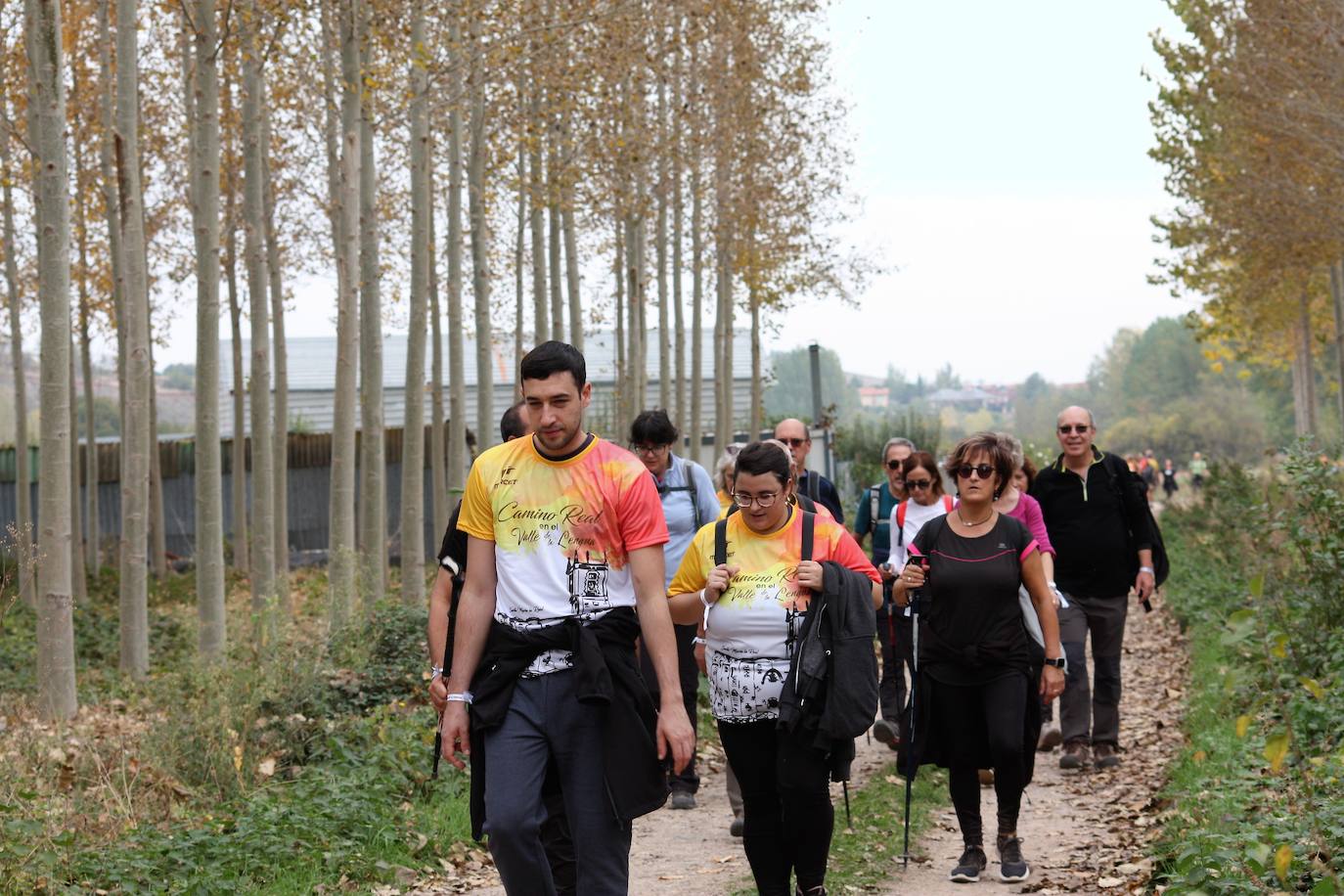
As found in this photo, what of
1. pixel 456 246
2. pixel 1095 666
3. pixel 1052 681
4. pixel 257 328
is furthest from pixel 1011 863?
pixel 257 328

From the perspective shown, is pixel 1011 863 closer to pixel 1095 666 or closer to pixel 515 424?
pixel 515 424

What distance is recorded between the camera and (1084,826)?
8.23 meters

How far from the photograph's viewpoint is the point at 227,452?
3566 centimetres

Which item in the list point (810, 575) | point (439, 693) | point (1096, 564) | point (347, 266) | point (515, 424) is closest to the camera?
point (439, 693)

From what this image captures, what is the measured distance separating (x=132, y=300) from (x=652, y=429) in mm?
6217

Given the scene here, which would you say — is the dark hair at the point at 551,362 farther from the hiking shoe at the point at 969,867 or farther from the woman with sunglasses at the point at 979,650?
the hiking shoe at the point at 969,867

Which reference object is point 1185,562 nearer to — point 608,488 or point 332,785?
point 332,785

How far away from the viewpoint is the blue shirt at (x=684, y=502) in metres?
8.53

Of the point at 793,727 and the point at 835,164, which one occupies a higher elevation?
the point at 835,164

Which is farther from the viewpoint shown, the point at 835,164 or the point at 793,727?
the point at 835,164

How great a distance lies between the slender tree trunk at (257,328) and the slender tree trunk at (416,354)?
145 centimetres

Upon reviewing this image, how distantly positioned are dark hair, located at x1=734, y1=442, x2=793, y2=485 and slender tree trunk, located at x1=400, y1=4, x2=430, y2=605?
31.5 ft

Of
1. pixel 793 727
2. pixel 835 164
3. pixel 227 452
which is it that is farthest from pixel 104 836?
pixel 227 452

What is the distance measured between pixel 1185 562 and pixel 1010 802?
52.5 ft
